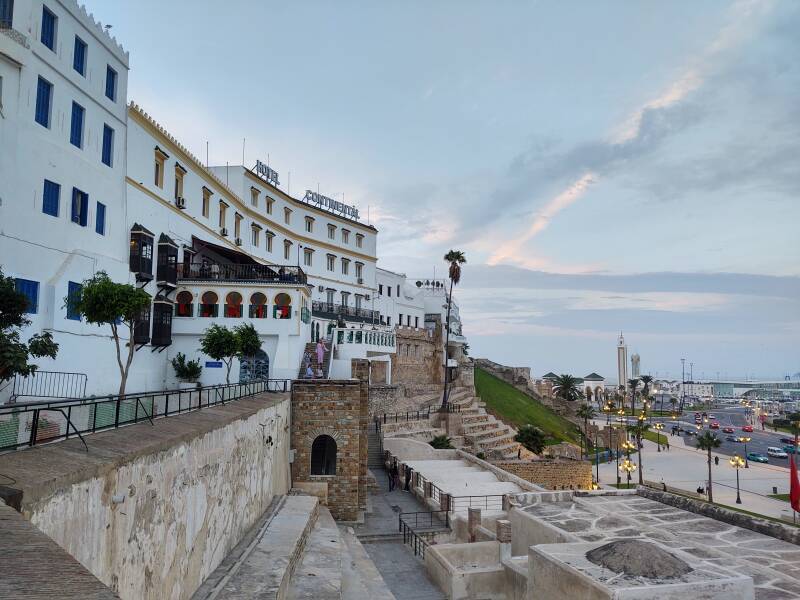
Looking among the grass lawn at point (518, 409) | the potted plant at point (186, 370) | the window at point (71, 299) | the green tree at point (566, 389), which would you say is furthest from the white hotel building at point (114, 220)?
the green tree at point (566, 389)

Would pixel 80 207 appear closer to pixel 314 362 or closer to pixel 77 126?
pixel 77 126

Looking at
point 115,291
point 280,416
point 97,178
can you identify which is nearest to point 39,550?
point 115,291

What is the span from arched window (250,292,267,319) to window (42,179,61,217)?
35.8ft

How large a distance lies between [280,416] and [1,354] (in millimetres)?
9253

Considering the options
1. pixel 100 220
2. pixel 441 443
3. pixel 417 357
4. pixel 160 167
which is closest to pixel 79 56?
pixel 100 220

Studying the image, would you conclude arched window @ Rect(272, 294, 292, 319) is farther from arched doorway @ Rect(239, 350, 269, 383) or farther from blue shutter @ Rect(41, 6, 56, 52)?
blue shutter @ Rect(41, 6, 56, 52)

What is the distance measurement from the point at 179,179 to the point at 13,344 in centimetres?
1899

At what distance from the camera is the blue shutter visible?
1939 centimetres

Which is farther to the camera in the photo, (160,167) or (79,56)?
(160,167)

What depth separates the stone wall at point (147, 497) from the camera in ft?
18.0

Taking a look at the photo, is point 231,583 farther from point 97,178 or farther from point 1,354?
point 97,178

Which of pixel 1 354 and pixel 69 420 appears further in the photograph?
pixel 1 354

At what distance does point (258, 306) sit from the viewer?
29.2 metres

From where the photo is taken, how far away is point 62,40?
2014cm
